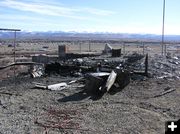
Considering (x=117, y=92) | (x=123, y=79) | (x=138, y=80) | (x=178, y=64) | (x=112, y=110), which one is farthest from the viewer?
(x=178, y=64)

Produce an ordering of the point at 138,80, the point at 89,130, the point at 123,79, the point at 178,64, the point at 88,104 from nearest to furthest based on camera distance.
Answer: the point at 89,130, the point at 88,104, the point at 123,79, the point at 138,80, the point at 178,64

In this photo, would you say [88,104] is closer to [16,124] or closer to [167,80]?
[16,124]

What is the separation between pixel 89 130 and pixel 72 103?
139 inches

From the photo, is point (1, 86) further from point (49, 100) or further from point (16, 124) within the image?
point (16, 124)

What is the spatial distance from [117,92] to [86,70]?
5101mm

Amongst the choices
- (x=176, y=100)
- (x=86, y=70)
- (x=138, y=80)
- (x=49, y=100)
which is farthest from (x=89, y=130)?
(x=86, y=70)

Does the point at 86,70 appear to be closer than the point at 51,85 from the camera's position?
No

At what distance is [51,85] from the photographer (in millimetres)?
17297

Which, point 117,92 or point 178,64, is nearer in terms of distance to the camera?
point 117,92

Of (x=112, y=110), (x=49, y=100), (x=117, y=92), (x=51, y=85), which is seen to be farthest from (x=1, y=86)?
(x=112, y=110)

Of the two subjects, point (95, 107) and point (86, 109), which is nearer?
point (86, 109)

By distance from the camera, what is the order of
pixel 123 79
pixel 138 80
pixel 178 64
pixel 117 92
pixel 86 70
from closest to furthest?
pixel 117 92 < pixel 123 79 < pixel 138 80 < pixel 86 70 < pixel 178 64

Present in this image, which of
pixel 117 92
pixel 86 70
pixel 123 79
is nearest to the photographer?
pixel 117 92

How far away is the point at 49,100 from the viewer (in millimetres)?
14633
